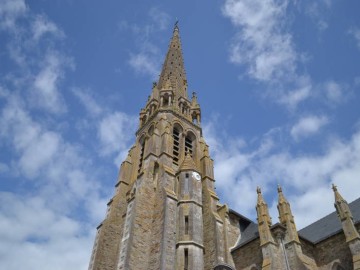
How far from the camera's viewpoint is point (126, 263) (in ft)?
51.9

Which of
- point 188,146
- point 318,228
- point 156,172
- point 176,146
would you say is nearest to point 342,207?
point 318,228

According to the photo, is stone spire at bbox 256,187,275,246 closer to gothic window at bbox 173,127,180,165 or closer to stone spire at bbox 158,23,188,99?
gothic window at bbox 173,127,180,165

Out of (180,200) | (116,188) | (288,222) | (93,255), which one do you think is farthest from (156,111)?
(288,222)

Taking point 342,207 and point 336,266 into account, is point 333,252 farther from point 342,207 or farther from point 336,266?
point 342,207

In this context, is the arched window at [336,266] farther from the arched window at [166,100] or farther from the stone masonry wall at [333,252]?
the arched window at [166,100]

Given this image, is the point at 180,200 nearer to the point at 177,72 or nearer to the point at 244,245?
the point at 244,245

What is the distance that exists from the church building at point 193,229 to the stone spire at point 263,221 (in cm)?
5

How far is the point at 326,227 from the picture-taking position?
1806 centimetres

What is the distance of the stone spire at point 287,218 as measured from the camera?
1527 centimetres

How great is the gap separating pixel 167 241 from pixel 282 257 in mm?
5252

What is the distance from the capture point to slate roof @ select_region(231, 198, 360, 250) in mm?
Answer: 16875

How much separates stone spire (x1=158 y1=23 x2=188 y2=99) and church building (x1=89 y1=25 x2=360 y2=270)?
6.93 meters

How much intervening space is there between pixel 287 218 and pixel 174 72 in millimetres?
21025

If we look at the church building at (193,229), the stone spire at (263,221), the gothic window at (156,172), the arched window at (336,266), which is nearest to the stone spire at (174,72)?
the church building at (193,229)
